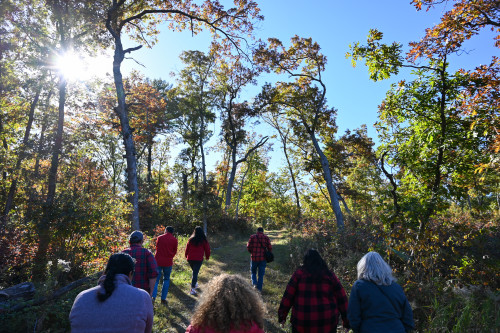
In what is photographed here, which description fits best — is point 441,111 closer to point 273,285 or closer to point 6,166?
point 273,285

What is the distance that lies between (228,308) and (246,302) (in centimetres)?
15

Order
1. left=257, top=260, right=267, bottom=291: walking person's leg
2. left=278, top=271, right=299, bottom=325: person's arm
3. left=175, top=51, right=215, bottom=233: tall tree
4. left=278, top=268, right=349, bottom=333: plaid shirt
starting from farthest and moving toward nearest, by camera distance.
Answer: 1. left=175, top=51, right=215, bottom=233: tall tree
2. left=257, top=260, right=267, bottom=291: walking person's leg
3. left=278, top=271, right=299, bottom=325: person's arm
4. left=278, top=268, right=349, bottom=333: plaid shirt

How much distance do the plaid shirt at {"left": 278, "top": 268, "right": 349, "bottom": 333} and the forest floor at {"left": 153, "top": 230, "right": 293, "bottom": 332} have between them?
2.61 m

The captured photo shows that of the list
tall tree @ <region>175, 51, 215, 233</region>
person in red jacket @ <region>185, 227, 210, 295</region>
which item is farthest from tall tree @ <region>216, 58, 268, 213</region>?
person in red jacket @ <region>185, 227, 210, 295</region>

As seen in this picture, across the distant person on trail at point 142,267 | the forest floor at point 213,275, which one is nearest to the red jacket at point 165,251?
the forest floor at point 213,275

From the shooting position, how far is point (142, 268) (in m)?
4.89

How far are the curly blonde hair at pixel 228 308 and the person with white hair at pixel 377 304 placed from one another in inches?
56.4

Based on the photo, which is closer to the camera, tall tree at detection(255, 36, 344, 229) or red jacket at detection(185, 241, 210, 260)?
red jacket at detection(185, 241, 210, 260)

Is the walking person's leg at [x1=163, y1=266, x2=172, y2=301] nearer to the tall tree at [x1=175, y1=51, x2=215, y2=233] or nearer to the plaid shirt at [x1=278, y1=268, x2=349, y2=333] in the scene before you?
the plaid shirt at [x1=278, y1=268, x2=349, y2=333]

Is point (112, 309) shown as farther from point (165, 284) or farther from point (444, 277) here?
point (444, 277)

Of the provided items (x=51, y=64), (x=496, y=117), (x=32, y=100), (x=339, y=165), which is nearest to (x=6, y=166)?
(x=51, y=64)

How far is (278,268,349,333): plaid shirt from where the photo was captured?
340cm

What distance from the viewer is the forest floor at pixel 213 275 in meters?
6.05

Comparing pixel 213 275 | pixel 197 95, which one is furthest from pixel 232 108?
pixel 213 275
